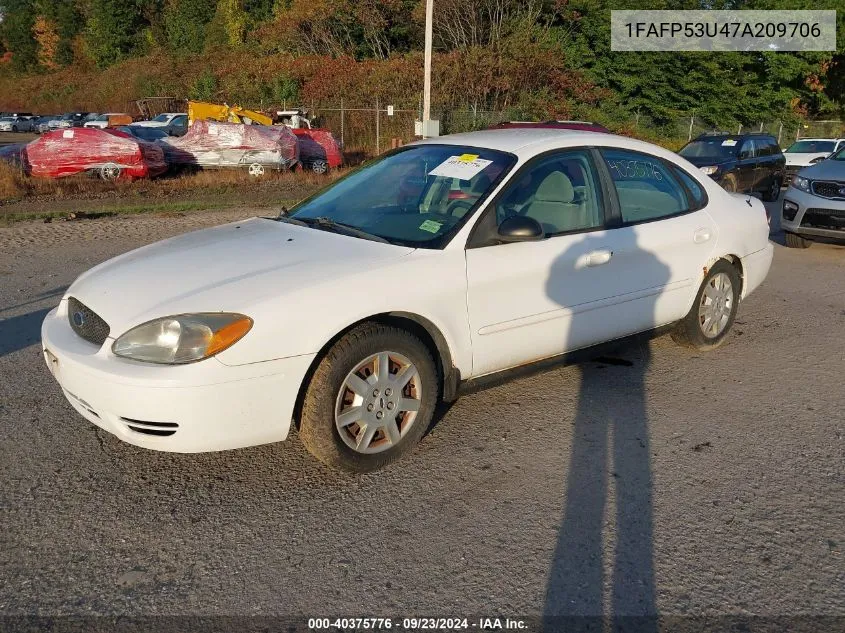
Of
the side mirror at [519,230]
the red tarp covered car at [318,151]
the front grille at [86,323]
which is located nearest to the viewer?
the front grille at [86,323]

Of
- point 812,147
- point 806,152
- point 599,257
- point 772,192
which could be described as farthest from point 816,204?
point 812,147

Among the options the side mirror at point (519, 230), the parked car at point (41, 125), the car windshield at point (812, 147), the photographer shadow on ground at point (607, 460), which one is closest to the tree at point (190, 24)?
the parked car at point (41, 125)

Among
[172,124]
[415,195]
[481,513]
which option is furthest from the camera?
[172,124]

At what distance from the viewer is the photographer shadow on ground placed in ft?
9.21

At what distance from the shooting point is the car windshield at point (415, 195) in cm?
408

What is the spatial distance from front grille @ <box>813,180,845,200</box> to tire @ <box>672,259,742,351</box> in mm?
5195

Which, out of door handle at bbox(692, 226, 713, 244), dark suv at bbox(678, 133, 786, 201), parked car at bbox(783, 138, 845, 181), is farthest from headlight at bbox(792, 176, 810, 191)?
parked car at bbox(783, 138, 845, 181)

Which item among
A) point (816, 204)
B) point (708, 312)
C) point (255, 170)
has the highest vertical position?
point (255, 170)

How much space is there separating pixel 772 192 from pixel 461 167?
50.6ft

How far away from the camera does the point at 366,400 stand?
3.62 metres

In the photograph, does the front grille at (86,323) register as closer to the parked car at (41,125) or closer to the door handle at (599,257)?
the door handle at (599,257)

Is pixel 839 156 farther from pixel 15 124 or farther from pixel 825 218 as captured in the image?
pixel 15 124

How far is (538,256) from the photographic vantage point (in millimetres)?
4203

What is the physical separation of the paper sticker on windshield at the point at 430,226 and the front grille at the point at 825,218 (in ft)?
25.6
